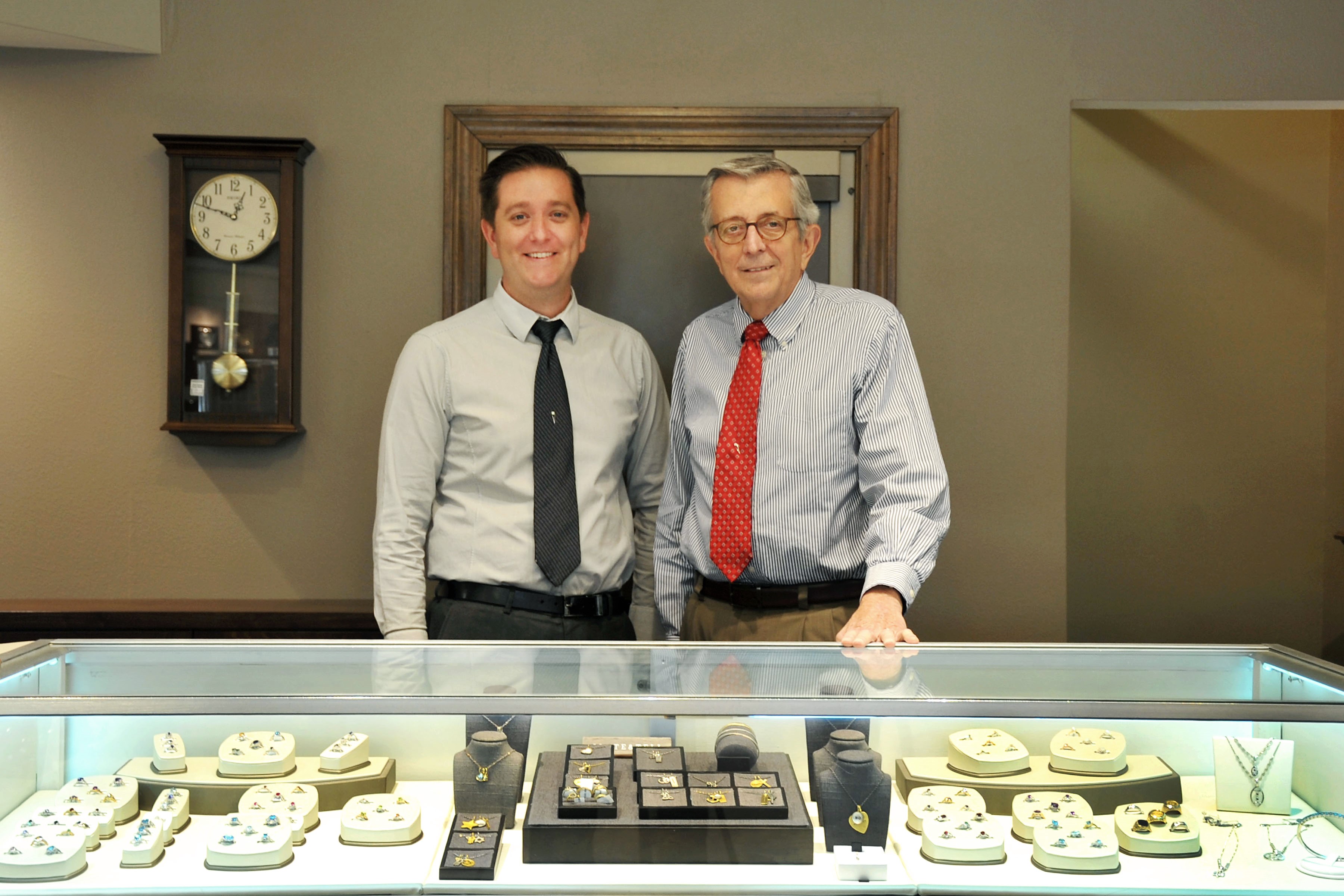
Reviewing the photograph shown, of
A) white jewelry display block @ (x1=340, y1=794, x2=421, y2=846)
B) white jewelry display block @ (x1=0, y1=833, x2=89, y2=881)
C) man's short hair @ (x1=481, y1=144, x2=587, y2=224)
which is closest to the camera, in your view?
white jewelry display block @ (x1=0, y1=833, x2=89, y2=881)

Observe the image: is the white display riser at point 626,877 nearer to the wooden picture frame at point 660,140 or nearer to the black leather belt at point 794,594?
the black leather belt at point 794,594

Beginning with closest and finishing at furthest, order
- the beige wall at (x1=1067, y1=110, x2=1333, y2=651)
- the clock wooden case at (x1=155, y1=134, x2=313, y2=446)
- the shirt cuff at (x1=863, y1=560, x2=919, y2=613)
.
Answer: the shirt cuff at (x1=863, y1=560, x2=919, y2=613), the clock wooden case at (x1=155, y1=134, x2=313, y2=446), the beige wall at (x1=1067, y1=110, x2=1333, y2=651)

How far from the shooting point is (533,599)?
2412 mm

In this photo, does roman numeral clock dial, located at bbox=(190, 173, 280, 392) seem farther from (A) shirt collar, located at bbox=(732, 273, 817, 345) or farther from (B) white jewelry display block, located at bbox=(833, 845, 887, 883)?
(B) white jewelry display block, located at bbox=(833, 845, 887, 883)

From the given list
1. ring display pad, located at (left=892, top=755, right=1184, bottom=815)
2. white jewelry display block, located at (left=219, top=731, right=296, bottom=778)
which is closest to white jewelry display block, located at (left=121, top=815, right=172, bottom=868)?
white jewelry display block, located at (left=219, top=731, right=296, bottom=778)

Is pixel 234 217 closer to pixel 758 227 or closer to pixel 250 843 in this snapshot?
pixel 758 227

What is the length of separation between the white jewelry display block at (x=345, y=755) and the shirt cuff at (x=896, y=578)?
0.90 meters

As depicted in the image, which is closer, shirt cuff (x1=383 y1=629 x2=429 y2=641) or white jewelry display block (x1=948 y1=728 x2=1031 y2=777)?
white jewelry display block (x1=948 y1=728 x2=1031 y2=777)

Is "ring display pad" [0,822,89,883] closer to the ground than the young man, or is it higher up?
closer to the ground

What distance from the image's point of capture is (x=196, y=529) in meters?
3.22

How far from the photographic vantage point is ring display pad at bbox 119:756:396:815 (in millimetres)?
1521

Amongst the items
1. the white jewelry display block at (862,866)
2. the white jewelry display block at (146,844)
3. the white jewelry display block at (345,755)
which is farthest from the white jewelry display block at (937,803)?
the white jewelry display block at (146,844)

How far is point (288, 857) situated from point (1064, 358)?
2.57 metres

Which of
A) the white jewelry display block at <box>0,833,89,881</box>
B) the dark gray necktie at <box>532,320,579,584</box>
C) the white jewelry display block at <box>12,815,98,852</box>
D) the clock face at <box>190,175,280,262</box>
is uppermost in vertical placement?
the clock face at <box>190,175,280,262</box>
